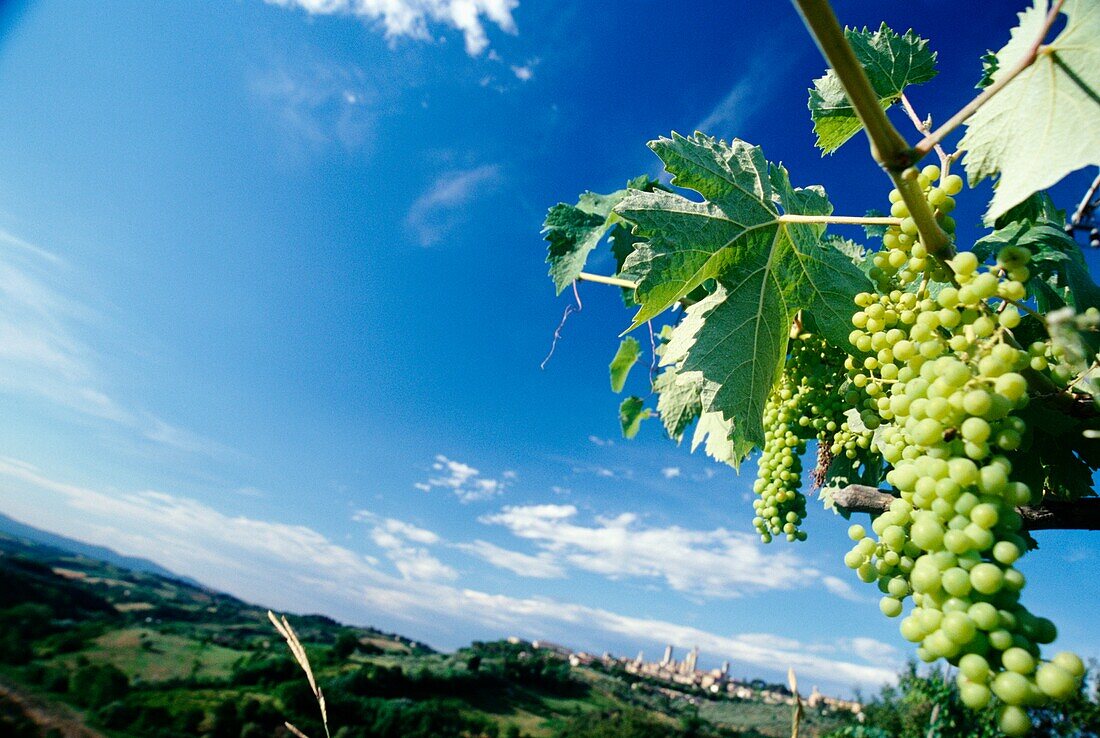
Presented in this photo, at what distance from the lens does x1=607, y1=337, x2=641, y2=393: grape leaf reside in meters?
4.02

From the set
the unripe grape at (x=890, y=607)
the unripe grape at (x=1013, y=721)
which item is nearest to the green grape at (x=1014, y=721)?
the unripe grape at (x=1013, y=721)

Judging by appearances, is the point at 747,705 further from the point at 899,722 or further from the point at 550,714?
the point at 899,722

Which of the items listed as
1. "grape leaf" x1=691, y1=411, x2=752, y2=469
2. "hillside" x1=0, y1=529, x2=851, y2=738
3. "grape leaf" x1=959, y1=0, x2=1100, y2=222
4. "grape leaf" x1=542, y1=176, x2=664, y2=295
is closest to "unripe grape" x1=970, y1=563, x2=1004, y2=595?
"grape leaf" x1=959, y1=0, x2=1100, y2=222

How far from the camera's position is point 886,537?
3.08ft

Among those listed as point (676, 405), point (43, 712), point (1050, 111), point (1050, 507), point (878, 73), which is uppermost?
point (878, 73)

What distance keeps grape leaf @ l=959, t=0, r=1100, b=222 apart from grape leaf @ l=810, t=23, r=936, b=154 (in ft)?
1.91

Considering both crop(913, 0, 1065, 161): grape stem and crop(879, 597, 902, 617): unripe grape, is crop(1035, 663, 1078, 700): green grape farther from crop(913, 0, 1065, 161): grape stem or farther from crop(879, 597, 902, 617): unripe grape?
crop(913, 0, 1065, 161): grape stem

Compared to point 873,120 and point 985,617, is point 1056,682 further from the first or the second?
point 873,120

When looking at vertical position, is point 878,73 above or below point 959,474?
above

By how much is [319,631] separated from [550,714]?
24.7 meters

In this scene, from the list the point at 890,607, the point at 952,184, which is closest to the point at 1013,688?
the point at 890,607

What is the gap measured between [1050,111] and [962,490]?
0.64 metres

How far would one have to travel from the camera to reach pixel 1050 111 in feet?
3.18

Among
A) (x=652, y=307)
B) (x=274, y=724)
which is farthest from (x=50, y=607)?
(x=652, y=307)
